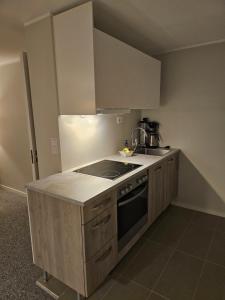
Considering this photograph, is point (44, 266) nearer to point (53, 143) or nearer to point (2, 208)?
point (53, 143)

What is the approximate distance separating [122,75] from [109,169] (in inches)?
37.8

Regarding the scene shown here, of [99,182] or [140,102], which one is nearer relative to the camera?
[99,182]

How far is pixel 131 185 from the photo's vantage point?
1843mm

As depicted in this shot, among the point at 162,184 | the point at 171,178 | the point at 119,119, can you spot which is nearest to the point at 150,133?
the point at 119,119

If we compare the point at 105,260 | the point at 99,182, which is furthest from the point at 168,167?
the point at 105,260

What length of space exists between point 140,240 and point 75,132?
145 cm

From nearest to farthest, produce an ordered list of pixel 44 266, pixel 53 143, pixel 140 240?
pixel 44 266
pixel 53 143
pixel 140 240

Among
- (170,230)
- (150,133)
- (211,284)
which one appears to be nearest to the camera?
(211,284)

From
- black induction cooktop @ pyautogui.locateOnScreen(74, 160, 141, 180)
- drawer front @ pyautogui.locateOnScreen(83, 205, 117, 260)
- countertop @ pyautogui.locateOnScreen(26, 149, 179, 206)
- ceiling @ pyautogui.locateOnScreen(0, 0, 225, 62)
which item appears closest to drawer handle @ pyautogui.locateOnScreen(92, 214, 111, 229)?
drawer front @ pyautogui.locateOnScreen(83, 205, 117, 260)

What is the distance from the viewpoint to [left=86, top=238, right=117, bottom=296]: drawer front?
4.77ft

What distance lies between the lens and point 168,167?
8.64ft

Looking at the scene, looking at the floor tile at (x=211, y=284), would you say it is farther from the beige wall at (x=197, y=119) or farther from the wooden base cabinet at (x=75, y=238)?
the beige wall at (x=197, y=119)

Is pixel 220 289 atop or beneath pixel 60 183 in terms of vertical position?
beneath

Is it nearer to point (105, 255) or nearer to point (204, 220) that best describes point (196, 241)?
point (204, 220)
